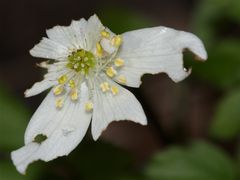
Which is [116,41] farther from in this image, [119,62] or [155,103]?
[155,103]

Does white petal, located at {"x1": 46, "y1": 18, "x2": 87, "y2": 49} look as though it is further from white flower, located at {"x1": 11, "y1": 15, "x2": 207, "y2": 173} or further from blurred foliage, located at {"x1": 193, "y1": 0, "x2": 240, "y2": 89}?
blurred foliage, located at {"x1": 193, "y1": 0, "x2": 240, "y2": 89}

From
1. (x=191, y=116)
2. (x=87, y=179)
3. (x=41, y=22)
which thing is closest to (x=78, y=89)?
(x=87, y=179)

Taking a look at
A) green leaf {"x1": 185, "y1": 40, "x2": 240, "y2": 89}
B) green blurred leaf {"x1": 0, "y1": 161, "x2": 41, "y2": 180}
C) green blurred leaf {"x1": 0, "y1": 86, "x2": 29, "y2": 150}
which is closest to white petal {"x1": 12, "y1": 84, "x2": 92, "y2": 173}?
green blurred leaf {"x1": 0, "y1": 161, "x2": 41, "y2": 180}

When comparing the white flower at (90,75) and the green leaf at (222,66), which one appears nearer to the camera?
the white flower at (90,75)

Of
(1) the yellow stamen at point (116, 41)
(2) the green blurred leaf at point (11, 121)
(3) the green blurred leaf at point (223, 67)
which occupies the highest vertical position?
(1) the yellow stamen at point (116, 41)

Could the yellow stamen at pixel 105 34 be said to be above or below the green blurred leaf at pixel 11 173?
above

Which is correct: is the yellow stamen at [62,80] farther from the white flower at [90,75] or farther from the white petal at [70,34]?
the white petal at [70,34]

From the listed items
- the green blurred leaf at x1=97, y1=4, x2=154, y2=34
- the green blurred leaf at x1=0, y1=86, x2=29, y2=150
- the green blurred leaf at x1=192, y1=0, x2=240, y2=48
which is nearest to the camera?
the green blurred leaf at x1=0, y1=86, x2=29, y2=150

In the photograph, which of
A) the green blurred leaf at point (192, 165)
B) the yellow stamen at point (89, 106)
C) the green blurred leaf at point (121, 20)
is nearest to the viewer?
the yellow stamen at point (89, 106)

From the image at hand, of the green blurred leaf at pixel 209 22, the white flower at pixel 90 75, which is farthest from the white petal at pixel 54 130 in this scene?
the green blurred leaf at pixel 209 22

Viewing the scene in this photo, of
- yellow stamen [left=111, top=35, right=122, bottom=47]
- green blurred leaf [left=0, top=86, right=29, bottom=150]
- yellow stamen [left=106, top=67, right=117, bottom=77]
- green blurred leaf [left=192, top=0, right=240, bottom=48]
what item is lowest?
green blurred leaf [left=0, top=86, right=29, bottom=150]
